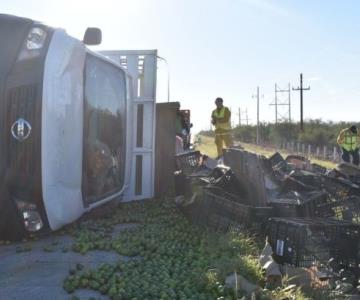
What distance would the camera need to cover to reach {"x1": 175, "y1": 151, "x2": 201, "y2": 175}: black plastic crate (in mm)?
9073

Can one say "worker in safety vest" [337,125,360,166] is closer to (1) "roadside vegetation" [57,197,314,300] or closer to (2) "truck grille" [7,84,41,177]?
(1) "roadside vegetation" [57,197,314,300]

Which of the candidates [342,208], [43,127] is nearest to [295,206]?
[342,208]

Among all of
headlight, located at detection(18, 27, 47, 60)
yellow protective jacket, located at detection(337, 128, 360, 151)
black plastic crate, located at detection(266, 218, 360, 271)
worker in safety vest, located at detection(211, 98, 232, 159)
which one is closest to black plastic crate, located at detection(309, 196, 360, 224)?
black plastic crate, located at detection(266, 218, 360, 271)

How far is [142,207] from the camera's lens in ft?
26.1

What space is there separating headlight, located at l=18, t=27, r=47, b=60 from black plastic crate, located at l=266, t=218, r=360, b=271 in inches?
117

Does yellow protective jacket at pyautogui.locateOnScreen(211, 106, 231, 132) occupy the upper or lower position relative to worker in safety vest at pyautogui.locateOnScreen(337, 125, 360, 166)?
upper

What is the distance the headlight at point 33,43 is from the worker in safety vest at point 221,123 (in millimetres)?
8629

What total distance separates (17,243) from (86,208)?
34.7 inches

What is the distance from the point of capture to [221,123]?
45.2 ft

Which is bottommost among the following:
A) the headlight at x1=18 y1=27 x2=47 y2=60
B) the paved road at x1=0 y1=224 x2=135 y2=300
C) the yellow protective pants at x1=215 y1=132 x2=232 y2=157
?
the paved road at x1=0 y1=224 x2=135 y2=300

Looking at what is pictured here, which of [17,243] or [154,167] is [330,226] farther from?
[154,167]

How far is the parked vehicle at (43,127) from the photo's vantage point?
5016mm

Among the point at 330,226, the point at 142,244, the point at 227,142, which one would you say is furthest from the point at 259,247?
the point at 227,142

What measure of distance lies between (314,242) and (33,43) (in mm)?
3385
